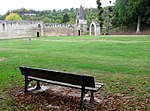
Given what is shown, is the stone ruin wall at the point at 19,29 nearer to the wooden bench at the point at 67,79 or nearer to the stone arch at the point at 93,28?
the stone arch at the point at 93,28

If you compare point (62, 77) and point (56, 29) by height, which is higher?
point (56, 29)

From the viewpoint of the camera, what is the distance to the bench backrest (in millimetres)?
5348

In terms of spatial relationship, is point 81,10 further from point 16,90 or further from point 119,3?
point 16,90

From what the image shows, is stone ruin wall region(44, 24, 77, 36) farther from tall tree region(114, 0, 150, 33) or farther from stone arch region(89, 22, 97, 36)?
tall tree region(114, 0, 150, 33)

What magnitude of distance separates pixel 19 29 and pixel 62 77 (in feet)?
185

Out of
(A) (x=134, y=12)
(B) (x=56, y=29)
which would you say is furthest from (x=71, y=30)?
(A) (x=134, y=12)

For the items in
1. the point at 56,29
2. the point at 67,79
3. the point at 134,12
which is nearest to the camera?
the point at 67,79

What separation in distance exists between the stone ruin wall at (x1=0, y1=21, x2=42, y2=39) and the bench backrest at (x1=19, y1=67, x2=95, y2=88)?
5232 cm

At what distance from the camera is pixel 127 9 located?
2073 inches

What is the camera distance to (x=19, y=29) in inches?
2368

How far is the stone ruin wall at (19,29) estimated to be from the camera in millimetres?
56706

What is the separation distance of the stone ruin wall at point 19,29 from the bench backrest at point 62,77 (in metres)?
52.3

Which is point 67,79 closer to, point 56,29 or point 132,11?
point 132,11

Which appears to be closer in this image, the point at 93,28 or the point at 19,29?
the point at 19,29
